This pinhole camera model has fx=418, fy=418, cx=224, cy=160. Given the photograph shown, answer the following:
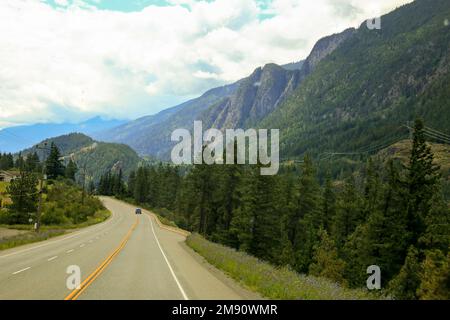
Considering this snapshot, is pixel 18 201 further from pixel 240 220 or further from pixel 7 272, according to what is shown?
pixel 7 272

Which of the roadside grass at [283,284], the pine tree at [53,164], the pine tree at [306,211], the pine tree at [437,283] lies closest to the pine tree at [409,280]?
the pine tree at [437,283]

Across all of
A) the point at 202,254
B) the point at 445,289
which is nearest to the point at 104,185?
the point at 202,254

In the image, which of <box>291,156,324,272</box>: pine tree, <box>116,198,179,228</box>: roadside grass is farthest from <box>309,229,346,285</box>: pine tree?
<box>116,198,179,228</box>: roadside grass

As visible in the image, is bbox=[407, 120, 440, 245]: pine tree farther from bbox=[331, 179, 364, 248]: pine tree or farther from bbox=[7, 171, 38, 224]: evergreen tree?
bbox=[7, 171, 38, 224]: evergreen tree

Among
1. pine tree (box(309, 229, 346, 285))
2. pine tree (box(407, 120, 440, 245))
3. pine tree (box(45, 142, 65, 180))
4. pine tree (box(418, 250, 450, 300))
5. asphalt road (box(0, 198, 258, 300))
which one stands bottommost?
pine tree (box(309, 229, 346, 285))

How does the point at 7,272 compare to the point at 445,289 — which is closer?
the point at 7,272

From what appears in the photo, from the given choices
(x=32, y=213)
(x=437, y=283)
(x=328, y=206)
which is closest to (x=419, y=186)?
(x=437, y=283)

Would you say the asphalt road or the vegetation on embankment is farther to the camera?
the vegetation on embankment

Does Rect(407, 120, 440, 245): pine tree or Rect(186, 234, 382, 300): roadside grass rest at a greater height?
Rect(407, 120, 440, 245): pine tree

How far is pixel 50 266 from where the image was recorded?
19688mm

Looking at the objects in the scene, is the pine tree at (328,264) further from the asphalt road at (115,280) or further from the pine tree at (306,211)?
the asphalt road at (115,280)

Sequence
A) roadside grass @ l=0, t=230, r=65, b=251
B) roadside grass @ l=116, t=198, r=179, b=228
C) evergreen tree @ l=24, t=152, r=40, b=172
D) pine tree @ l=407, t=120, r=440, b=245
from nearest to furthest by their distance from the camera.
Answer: roadside grass @ l=0, t=230, r=65, b=251 < pine tree @ l=407, t=120, r=440, b=245 < roadside grass @ l=116, t=198, r=179, b=228 < evergreen tree @ l=24, t=152, r=40, b=172

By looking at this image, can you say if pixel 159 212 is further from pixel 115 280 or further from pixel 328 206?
pixel 115 280
